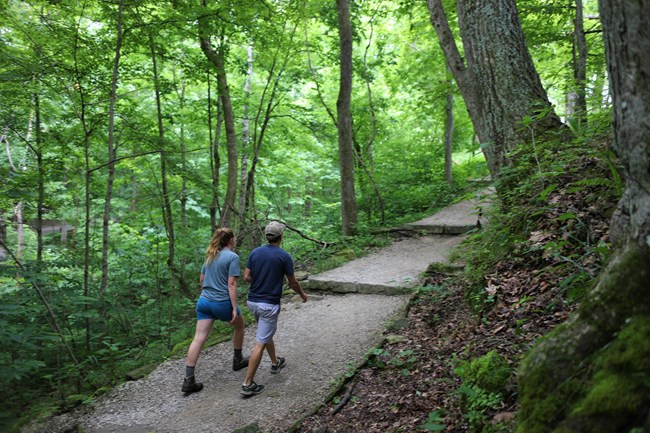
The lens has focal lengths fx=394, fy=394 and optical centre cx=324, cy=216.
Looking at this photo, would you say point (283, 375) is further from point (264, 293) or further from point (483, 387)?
point (483, 387)

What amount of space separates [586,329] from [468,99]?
489 cm

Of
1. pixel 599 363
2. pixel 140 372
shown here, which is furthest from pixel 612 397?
pixel 140 372

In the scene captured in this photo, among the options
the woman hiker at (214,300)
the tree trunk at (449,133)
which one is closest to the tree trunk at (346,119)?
the tree trunk at (449,133)

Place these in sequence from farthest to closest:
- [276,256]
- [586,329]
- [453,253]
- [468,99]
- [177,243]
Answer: [177,243], [453,253], [468,99], [276,256], [586,329]

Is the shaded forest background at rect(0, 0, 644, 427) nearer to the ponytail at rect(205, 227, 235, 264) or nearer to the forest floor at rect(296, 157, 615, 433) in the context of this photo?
the forest floor at rect(296, 157, 615, 433)

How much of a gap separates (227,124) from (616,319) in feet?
34.5

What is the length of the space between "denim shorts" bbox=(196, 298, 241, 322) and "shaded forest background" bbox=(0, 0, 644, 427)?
182 centimetres

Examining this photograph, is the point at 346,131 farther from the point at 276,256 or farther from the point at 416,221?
the point at 276,256

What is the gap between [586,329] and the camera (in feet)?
6.40

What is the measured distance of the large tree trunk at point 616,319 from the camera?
1679mm

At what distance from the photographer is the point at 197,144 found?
13.3m

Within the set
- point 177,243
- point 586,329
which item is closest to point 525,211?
point 586,329

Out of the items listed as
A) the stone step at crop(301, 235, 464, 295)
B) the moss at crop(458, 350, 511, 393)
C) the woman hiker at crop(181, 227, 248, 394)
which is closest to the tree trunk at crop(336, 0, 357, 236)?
the stone step at crop(301, 235, 464, 295)

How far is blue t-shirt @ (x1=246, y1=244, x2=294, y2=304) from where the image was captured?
185 inches
